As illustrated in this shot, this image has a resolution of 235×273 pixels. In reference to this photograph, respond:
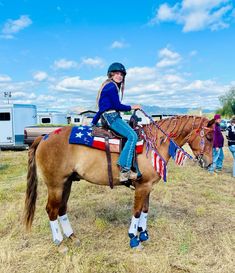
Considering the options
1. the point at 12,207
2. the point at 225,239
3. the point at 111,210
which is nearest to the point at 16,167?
the point at 12,207

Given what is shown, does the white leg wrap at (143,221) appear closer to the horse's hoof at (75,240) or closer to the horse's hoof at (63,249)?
the horse's hoof at (75,240)

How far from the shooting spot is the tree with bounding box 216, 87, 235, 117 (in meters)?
71.1

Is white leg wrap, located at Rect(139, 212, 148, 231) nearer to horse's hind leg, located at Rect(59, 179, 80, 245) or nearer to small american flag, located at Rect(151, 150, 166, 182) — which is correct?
small american flag, located at Rect(151, 150, 166, 182)

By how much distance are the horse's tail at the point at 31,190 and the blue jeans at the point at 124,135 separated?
1.30 meters

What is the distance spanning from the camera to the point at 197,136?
433 cm

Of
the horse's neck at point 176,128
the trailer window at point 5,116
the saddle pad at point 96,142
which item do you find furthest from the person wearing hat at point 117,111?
the trailer window at point 5,116

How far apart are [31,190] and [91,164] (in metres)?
1.18

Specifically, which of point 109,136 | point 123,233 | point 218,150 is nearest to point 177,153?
point 109,136

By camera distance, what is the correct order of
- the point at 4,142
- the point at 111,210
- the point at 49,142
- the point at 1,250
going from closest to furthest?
the point at 1,250
the point at 49,142
the point at 111,210
the point at 4,142

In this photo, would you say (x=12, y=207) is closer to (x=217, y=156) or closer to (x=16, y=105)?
(x=217, y=156)

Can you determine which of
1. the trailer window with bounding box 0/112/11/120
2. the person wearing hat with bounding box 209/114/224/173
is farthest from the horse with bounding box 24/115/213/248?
the trailer window with bounding box 0/112/11/120

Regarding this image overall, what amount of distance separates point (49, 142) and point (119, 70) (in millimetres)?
1541

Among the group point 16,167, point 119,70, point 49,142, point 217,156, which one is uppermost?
point 119,70

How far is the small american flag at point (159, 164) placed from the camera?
4031 mm
